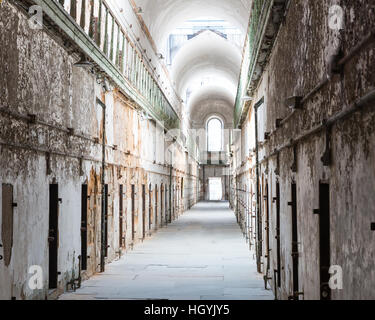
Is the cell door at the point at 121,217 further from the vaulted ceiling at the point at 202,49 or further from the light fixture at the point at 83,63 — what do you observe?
the vaulted ceiling at the point at 202,49

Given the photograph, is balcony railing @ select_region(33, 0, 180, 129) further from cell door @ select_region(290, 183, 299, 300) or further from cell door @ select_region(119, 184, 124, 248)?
cell door @ select_region(290, 183, 299, 300)

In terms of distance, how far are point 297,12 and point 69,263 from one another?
6267 mm

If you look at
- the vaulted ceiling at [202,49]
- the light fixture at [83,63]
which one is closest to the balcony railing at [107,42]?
the light fixture at [83,63]

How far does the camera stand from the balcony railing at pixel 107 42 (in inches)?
318

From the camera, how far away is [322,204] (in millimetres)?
4551

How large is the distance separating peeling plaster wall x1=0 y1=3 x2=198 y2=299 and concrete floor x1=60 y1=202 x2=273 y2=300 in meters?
0.69

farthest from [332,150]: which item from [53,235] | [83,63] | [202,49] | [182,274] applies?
[202,49]

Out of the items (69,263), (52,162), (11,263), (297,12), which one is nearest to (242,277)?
(69,263)

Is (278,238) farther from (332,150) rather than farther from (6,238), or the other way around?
(6,238)

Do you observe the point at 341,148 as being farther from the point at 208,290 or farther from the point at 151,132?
the point at 151,132

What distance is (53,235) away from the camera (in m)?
8.16

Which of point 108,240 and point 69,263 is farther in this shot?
point 108,240

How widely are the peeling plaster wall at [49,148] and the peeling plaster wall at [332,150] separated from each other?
12.5 feet

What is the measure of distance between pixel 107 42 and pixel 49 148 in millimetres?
5018
